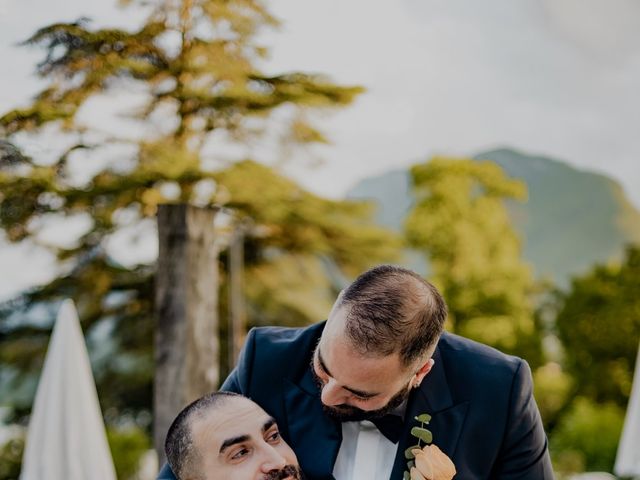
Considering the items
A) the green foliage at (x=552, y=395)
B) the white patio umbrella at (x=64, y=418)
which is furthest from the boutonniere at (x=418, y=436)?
the green foliage at (x=552, y=395)

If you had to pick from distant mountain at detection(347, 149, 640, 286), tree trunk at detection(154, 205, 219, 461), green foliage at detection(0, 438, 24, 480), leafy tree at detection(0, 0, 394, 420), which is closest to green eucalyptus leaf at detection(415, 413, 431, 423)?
Result: tree trunk at detection(154, 205, 219, 461)

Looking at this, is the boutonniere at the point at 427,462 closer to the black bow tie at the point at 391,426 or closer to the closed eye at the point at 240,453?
the black bow tie at the point at 391,426

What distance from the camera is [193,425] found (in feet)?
6.56

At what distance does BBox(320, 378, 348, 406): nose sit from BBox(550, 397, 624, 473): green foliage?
921cm

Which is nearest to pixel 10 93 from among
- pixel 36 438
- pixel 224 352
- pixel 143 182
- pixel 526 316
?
pixel 143 182

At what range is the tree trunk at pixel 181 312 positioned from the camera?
8.67 meters

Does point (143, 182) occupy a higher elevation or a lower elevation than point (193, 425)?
lower

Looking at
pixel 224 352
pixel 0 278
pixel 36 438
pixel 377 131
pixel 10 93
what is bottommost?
pixel 377 131

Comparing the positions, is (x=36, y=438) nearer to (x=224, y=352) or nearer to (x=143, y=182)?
(x=143, y=182)

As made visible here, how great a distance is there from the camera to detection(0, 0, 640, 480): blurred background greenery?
11.7 metres

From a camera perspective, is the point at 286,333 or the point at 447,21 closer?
the point at 286,333

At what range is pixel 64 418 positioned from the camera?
5.40m

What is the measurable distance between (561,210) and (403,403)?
65.8 meters

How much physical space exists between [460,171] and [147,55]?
10533 millimetres
